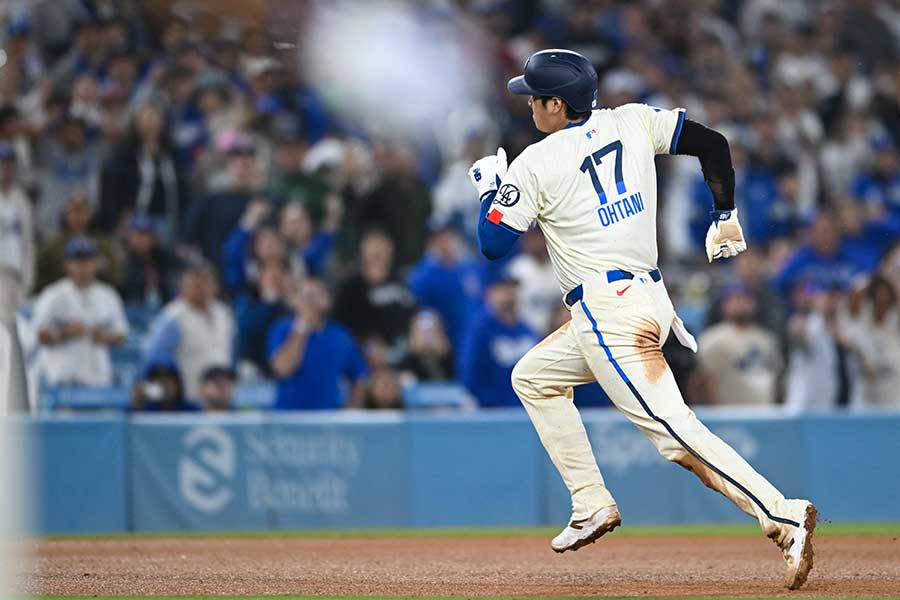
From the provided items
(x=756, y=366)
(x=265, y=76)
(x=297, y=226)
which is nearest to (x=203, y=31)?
(x=265, y=76)

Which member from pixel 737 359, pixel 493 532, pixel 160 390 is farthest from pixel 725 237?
pixel 160 390

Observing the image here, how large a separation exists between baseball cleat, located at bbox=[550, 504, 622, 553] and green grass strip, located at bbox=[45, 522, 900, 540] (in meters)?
3.50

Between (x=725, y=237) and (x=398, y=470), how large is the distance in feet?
17.3

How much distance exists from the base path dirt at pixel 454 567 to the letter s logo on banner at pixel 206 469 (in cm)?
146

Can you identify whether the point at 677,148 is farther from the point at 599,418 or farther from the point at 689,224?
the point at 689,224

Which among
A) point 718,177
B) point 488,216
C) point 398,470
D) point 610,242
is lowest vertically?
point 398,470

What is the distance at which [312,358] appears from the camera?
11578 millimetres

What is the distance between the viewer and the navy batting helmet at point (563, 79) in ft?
20.8

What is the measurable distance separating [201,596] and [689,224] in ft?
31.6

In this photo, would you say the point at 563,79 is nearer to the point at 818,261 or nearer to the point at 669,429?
the point at 669,429

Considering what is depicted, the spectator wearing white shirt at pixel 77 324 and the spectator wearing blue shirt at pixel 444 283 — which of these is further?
the spectator wearing blue shirt at pixel 444 283

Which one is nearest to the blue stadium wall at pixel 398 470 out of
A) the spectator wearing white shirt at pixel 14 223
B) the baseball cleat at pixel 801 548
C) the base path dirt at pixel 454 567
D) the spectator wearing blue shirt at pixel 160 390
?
the spectator wearing blue shirt at pixel 160 390

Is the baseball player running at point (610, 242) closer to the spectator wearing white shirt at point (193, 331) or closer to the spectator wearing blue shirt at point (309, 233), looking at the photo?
the spectator wearing white shirt at point (193, 331)

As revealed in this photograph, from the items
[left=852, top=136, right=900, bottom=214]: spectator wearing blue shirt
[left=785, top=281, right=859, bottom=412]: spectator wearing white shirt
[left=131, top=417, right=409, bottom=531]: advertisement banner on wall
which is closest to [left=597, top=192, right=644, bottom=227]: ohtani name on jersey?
[left=131, top=417, right=409, bottom=531]: advertisement banner on wall
